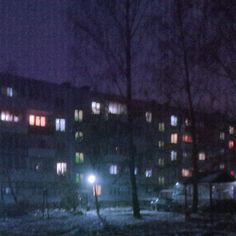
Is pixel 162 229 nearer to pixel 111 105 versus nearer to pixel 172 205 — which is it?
pixel 172 205

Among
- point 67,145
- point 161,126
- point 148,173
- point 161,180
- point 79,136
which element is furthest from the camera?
point 161,126

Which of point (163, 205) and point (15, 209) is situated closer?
point (15, 209)

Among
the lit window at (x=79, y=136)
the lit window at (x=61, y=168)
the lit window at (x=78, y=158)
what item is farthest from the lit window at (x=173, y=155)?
the lit window at (x=79, y=136)

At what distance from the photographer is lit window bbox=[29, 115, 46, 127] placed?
7062cm

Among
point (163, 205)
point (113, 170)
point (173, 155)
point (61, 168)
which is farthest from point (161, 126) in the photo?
point (163, 205)

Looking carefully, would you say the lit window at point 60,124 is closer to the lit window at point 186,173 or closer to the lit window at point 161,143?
the lit window at point 161,143

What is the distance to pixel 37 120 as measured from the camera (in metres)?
71.5

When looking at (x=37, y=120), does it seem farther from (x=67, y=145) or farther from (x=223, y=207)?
(x=223, y=207)

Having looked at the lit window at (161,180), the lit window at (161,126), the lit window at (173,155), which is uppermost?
the lit window at (161,126)

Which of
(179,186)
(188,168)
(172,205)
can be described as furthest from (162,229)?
(188,168)

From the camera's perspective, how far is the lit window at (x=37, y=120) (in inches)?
2781

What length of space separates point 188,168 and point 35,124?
30851mm

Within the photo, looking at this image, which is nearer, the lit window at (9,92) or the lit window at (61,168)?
the lit window at (9,92)

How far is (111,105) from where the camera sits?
7812cm
